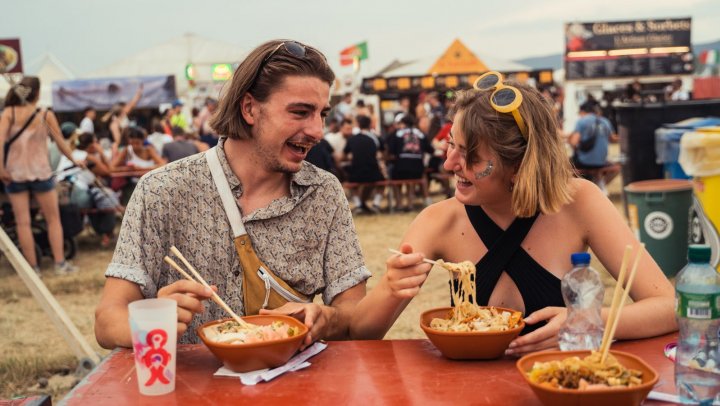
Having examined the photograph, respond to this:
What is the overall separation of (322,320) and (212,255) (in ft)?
1.55

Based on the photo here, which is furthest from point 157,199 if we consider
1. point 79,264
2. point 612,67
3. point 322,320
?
point 612,67

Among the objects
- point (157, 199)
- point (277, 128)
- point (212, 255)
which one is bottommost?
point (212, 255)

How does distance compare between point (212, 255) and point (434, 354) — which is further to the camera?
point (212, 255)

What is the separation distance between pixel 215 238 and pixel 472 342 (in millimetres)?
957

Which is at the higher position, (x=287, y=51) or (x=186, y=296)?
(x=287, y=51)

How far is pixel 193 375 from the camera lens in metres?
1.85

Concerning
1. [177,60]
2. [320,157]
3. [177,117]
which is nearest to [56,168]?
[320,157]

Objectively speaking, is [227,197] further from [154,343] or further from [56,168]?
[56,168]

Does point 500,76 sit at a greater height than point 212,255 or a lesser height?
greater

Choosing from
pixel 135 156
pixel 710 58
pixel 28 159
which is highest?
pixel 28 159

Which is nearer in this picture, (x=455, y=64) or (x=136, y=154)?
(x=136, y=154)

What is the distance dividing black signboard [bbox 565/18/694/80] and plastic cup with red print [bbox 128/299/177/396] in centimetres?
3346

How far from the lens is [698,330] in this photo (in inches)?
65.3

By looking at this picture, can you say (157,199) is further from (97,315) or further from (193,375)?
(193,375)
